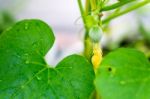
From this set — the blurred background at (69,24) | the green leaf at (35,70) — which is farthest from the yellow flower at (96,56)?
the blurred background at (69,24)

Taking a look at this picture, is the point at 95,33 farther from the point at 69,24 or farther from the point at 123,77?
the point at 69,24

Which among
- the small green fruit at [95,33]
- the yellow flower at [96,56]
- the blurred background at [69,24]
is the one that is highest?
the small green fruit at [95,33]

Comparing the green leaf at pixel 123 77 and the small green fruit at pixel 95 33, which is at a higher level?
the small green fruit at pixel 95 33

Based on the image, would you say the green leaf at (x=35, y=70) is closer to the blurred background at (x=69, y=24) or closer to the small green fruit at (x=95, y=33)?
the small green fruit at (x=95, y=33)

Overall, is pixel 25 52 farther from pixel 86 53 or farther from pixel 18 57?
pixel 86 53

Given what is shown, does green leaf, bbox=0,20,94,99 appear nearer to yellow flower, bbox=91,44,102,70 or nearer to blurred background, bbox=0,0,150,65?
yellow flower, bbox=91,44,102,70

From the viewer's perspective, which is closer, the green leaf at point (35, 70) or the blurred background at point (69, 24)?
the green leaf at point (35, 70)

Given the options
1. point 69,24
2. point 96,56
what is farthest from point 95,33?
point 69,24
